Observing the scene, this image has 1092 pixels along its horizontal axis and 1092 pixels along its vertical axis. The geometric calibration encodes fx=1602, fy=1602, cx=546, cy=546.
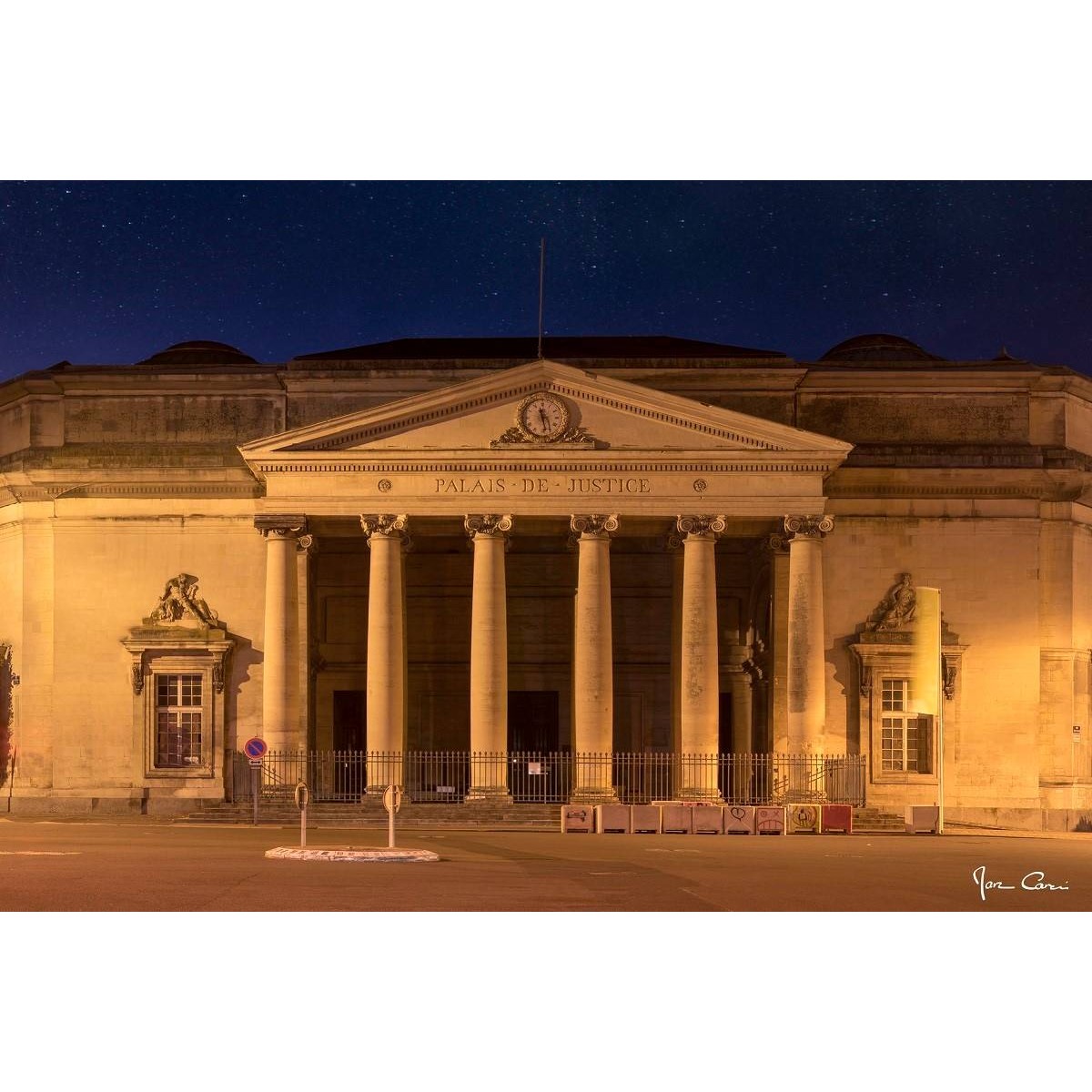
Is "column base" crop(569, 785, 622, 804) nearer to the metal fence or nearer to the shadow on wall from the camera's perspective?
the metal fence

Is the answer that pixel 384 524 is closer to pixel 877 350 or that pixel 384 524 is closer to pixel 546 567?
pixel 546 567

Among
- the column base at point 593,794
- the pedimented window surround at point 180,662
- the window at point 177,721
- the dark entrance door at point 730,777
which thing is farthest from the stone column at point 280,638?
the dark entrance door at point 730,777

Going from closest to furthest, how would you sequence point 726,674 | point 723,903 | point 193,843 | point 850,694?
point 723,903 < point 193,843 < point 850,694 < point 726,674

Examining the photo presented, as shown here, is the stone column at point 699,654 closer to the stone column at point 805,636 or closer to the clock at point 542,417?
the stone column at point 805,636

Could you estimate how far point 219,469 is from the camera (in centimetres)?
4872

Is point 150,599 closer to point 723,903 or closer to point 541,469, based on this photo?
point 541,469

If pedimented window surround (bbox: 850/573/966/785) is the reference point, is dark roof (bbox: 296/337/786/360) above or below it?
above

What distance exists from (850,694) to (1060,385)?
11.8 meters

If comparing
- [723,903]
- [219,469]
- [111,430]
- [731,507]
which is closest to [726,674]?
[731,507]

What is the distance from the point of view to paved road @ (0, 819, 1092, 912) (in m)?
24.4

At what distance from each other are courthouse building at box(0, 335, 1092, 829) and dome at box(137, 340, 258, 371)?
A: 388 centimetres

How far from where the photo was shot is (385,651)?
44969mm
